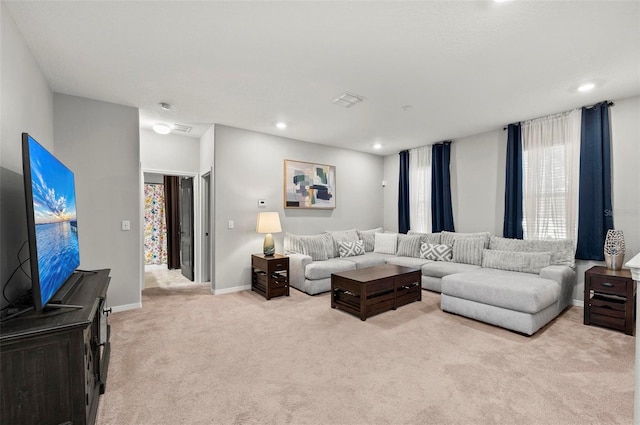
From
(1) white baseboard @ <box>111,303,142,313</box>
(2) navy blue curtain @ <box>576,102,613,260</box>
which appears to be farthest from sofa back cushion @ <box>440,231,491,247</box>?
(1) white baseboard @ <box>111,303,142,313</box>

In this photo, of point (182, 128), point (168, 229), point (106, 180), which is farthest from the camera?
point (168, 229)

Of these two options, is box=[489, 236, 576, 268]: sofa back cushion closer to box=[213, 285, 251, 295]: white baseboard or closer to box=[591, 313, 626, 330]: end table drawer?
box=[591, 313, 626, 330]: end table drawer

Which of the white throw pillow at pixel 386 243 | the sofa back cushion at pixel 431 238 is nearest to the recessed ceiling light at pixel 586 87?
the sofa back cushion at pixel 431 238

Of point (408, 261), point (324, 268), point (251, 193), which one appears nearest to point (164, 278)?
point (251, 193)

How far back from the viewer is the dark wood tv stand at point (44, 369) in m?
1.25

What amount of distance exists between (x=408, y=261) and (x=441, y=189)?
5.24ft

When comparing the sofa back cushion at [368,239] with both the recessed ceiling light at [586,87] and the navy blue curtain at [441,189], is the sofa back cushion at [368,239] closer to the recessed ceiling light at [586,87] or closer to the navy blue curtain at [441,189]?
the navy blue curtain at [441,189]

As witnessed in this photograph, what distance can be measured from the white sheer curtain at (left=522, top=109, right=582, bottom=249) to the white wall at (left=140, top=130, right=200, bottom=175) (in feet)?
17.7

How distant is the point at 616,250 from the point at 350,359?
3357mm

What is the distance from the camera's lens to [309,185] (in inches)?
215

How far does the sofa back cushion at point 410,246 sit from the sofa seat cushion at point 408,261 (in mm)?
141

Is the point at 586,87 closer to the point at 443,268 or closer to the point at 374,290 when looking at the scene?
the point at 443,268

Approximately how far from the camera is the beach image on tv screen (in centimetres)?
146

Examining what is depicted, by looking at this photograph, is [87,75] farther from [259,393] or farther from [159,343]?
[259,393]
